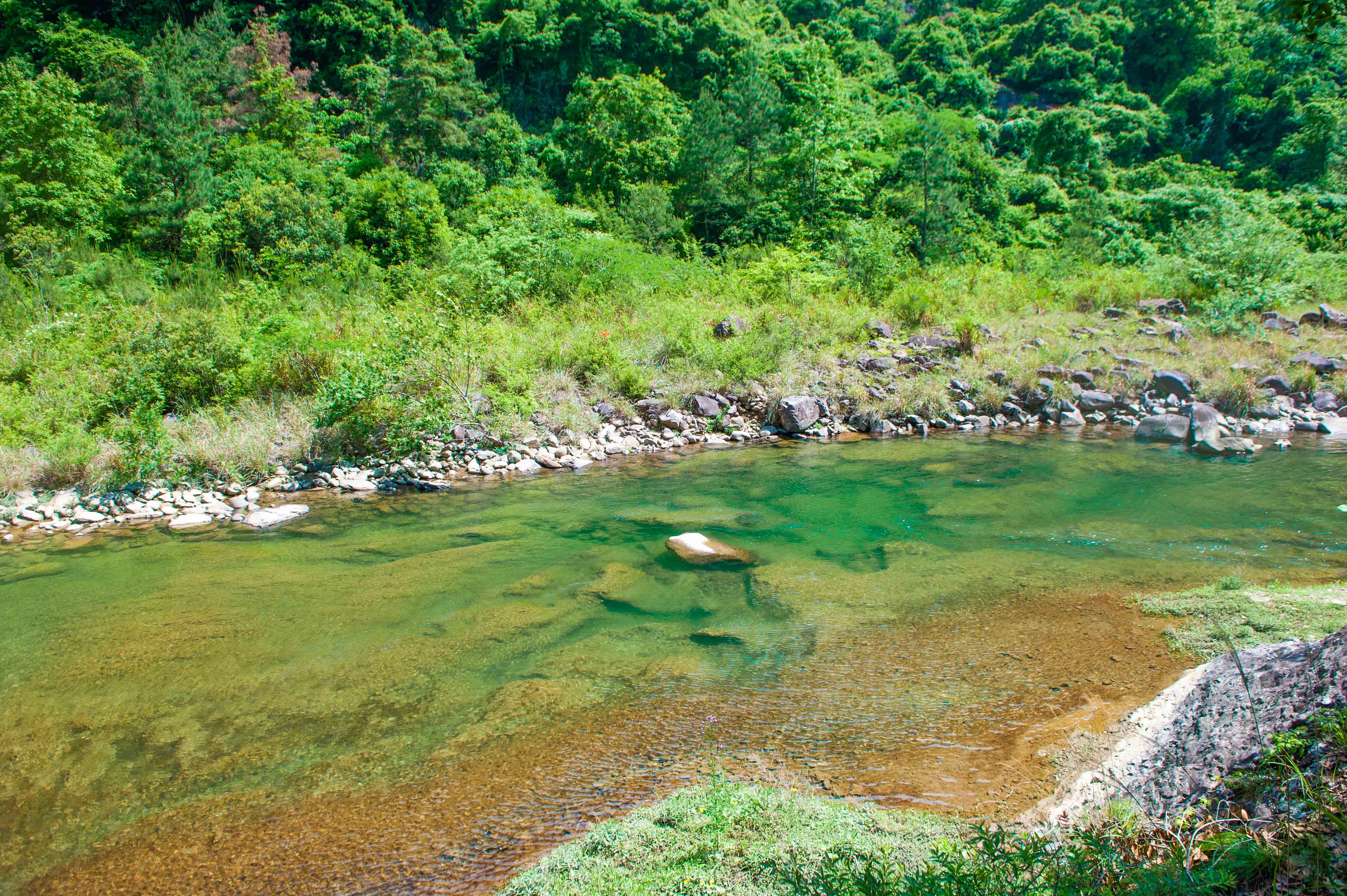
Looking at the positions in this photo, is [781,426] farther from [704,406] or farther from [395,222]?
[395,222]

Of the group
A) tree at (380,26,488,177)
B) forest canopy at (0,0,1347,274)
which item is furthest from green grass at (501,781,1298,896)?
tree at (380,26,488,177)

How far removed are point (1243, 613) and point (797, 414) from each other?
30.6 ft

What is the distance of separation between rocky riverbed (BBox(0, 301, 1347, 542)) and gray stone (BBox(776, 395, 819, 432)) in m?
0.03

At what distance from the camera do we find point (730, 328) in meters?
16.6

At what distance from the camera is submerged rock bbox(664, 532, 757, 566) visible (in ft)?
23.1

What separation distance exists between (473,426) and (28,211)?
16.8 metres

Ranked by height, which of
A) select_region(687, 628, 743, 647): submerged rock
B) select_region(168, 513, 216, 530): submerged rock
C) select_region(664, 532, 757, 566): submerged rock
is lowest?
select_region(168, 513, 216, 530): submerged rock

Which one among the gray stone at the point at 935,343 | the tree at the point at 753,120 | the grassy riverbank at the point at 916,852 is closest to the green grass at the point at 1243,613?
the grassy riverbank at the point at 916,852

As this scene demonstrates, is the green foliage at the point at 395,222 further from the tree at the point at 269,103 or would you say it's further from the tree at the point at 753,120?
the tree at the point at 753,120

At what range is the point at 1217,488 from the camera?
365 inches

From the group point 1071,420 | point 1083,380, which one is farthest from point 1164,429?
point 1083,380

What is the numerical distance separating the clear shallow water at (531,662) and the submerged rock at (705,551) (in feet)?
0.66

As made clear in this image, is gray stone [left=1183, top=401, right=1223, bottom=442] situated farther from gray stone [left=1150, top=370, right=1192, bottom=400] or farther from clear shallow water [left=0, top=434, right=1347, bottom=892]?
clear shallow water [left=0, top=434, right=1347, bottom=892]

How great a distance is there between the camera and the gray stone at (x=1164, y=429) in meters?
12.6
